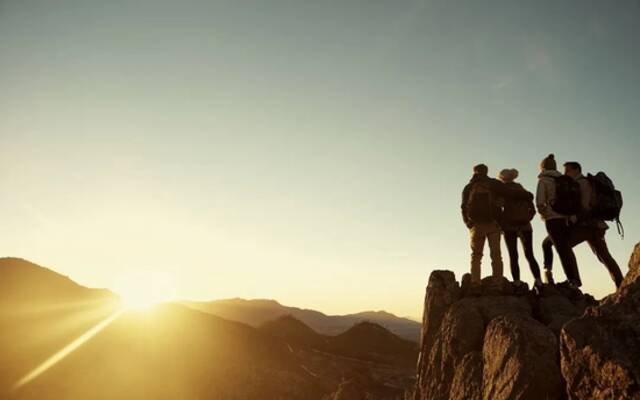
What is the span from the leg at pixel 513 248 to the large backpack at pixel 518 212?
26 centimetres

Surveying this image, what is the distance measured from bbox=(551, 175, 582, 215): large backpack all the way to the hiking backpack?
0.90 ft

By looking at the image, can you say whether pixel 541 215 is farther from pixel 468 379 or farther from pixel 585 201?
pixel 468 379

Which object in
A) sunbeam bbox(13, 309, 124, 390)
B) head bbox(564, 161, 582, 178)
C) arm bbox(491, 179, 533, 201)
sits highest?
head bbox(564, 161, 582, 178)

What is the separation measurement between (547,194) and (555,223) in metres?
0.59

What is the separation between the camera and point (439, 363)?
7.67m

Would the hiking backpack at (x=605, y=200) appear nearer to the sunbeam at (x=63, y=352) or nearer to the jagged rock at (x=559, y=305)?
the jagged rock at (x=559, y=305)

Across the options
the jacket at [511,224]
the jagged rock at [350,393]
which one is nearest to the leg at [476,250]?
the jacket at [511,224]

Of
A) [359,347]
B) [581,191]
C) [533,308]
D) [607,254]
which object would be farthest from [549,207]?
[359,347]

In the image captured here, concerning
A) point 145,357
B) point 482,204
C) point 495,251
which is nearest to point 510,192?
point 482,204

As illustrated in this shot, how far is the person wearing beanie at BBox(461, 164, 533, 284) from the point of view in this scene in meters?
8.54

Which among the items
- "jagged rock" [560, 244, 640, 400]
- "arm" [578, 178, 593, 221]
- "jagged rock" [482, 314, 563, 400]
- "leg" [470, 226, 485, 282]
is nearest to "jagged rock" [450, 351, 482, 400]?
"jagged rock" [482, 314, 563, 400]

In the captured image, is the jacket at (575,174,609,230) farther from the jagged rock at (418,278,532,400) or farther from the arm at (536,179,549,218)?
the jagged rock at (418,278,532,400)

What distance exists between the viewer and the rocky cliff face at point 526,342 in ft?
12.8

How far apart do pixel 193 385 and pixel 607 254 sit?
128 feet
